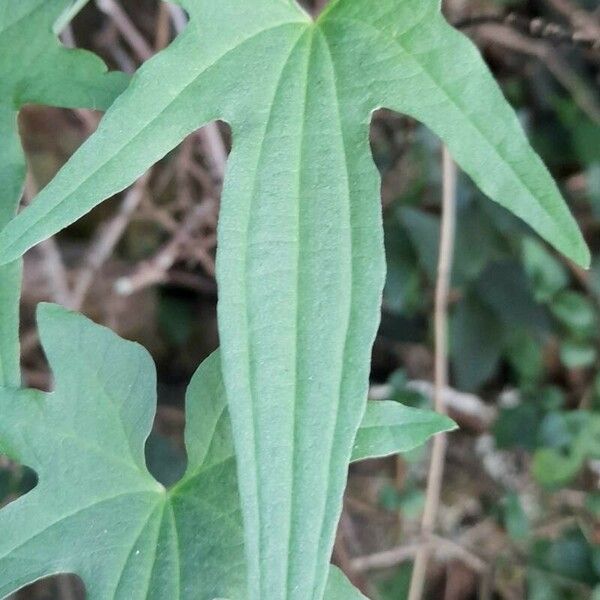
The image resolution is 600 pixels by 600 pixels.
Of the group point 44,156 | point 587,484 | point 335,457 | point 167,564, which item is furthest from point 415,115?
point 44,156

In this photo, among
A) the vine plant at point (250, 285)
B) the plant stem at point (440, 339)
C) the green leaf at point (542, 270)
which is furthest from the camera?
the green leaf at point (542, 270)

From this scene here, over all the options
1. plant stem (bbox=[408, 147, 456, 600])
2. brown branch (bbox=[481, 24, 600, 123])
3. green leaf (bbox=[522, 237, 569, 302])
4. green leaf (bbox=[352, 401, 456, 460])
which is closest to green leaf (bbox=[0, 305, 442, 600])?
green leaf (bbox=[352, 401, 456, 460])

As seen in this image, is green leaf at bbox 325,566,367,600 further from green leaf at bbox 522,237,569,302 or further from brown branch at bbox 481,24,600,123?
brown branch at bbox 481,24,600,123

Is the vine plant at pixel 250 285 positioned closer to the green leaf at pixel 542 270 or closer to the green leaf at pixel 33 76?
the green leaf at pixel 33 76

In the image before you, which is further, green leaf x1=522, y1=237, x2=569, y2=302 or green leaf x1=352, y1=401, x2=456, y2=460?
green leaf x1=522, y1=237, x2=569, y2=302

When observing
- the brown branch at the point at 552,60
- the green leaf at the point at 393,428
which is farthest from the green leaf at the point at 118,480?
the brown branch at the point at 552,60

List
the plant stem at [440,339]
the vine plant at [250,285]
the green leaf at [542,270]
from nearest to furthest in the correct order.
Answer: the vine plant at [250,285]
the plant stem at [440,339]
the green leaf at [542,270]

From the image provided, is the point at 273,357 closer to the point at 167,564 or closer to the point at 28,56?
the point at 167,564

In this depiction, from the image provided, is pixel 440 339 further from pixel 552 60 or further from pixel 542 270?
pixel 552 60

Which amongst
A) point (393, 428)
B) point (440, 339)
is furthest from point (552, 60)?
point (393, 428)
